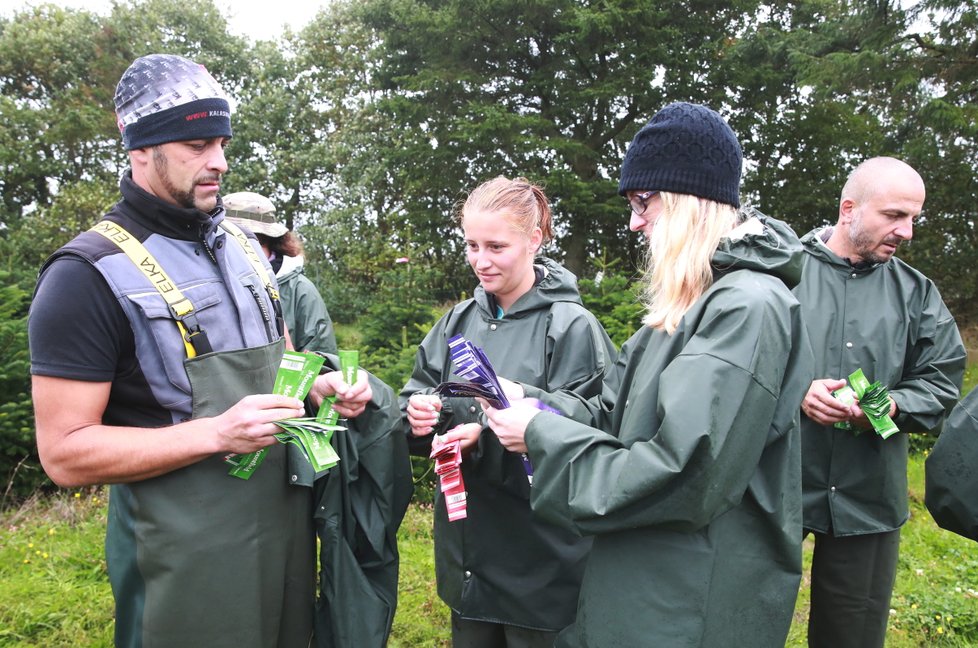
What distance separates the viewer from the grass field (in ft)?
12.7

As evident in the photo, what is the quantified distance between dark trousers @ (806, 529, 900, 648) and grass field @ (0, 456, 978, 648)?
106cm

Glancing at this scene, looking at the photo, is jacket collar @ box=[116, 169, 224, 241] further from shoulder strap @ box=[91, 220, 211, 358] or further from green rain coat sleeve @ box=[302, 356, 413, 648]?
green rain coat sleeve @ box=[302, 356, 413, 648]

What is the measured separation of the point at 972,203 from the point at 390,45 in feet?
48.7

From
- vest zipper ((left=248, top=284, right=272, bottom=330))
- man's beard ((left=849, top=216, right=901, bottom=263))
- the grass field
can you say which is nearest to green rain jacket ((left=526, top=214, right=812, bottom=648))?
vest zipper ((left=248, top=284, right=272, bottom=330))

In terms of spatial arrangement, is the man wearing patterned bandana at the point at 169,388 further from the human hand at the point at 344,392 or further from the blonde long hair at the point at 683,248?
the blonde long hair at the point at 683,248

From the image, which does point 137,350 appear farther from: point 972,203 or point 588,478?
point 972,203

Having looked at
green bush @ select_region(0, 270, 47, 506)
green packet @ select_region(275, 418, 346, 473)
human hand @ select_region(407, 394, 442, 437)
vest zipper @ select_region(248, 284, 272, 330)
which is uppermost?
vest zipper @ select_region(248, 284, 272, 330)

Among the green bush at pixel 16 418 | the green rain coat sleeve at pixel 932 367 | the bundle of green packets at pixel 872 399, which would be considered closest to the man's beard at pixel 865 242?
the green rain coat sleeve at pixel 932 367

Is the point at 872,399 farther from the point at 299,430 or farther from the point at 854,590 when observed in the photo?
the point at 299,430

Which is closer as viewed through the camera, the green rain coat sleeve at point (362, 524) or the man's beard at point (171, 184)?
the man's beard at point (171, 184)

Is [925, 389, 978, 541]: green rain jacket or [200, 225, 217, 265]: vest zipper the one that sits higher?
[200, 225, 217, 265]: vest zipper

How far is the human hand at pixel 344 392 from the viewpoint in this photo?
2.47 meters

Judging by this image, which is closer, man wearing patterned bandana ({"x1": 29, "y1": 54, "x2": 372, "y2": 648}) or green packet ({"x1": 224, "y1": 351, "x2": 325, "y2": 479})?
man wearing patterned bandana ({"x1": 29, "y1": 54, "x2": 372, "y2": 648})

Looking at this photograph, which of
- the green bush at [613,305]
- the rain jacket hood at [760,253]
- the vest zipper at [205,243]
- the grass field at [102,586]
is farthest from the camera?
the green bush at [613,305]
